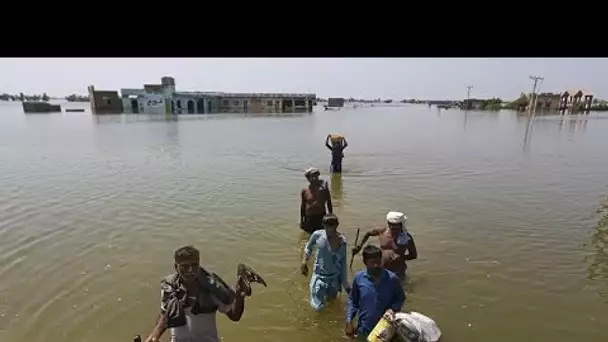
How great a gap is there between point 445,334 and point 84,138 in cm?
3335

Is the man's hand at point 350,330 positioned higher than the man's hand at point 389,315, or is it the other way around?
the man's hand at point 389,315

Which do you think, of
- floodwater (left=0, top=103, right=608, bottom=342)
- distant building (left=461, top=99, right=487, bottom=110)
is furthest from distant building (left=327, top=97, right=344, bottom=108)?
floodwater (left=0, top=103, right=608, bottom=342)

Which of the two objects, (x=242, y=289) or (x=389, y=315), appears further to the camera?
(x=389, y=315)

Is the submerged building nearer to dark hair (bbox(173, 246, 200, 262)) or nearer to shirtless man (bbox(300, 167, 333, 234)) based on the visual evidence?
shirtless man (bbox(300, 167, 333, 234))

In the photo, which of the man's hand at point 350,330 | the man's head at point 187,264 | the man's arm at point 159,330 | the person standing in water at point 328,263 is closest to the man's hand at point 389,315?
the man's hand at point 350,330

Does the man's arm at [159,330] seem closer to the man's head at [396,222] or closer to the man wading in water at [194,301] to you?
the man wading in water at [194,301]

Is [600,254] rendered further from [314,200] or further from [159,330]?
[159,330]

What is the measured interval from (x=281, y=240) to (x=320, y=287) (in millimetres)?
3588

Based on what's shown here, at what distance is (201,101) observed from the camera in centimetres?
8088

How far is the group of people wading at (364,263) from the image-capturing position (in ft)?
14.6

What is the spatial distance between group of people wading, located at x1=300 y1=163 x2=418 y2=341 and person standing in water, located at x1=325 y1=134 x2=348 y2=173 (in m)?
7.34

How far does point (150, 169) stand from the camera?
18.8m

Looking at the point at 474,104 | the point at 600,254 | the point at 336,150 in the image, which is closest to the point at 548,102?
the point at 474,104
